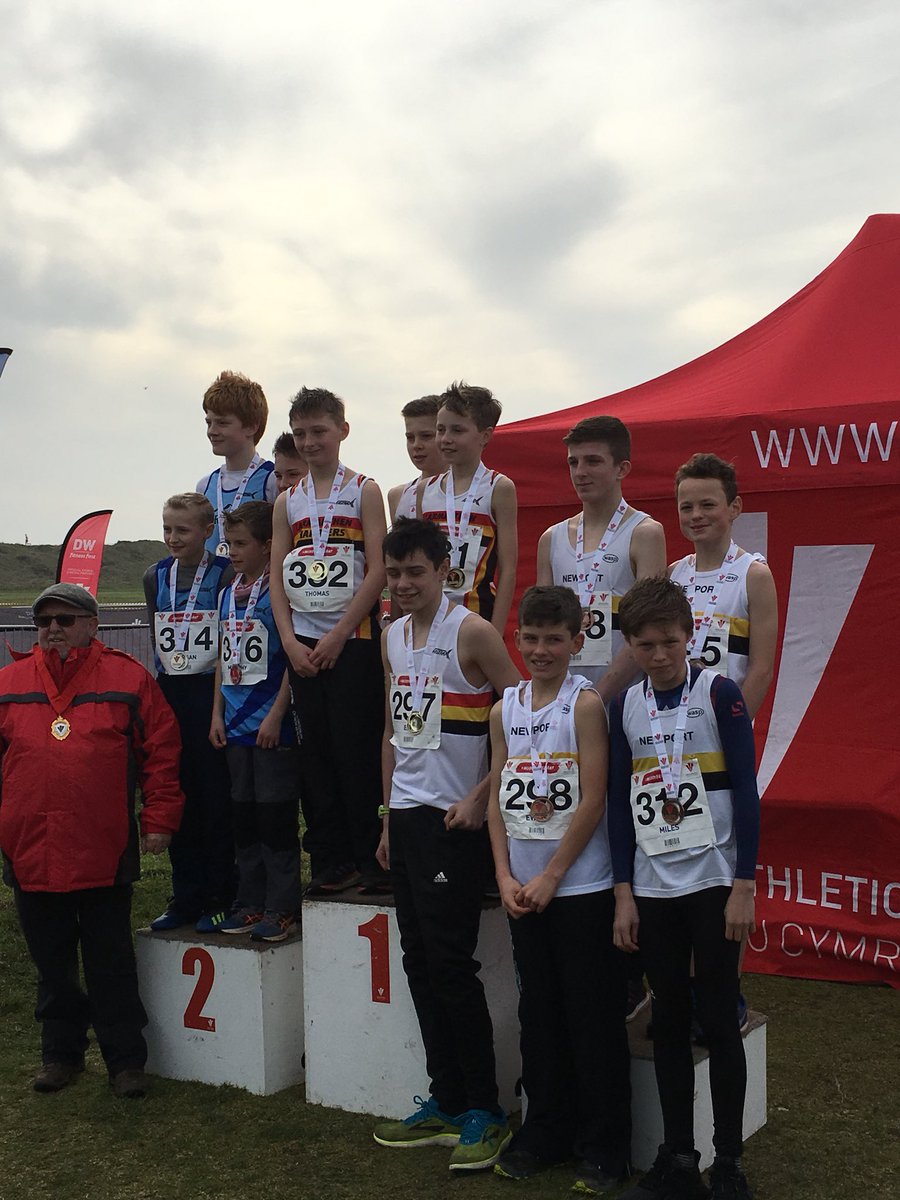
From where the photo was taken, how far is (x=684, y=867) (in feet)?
9.80

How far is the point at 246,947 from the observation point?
402cm

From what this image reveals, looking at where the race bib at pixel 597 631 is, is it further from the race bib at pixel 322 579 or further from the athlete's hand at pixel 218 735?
the athlete's hand at pixel 218 735

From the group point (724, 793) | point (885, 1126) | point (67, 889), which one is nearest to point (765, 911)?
point (885, 1126)

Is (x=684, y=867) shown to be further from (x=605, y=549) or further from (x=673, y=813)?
(x=605, y=549)

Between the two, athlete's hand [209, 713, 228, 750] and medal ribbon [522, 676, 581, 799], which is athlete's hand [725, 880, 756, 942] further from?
athlete's hand [209, 713, 228, 750]

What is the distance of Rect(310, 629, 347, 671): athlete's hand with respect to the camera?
386 cm

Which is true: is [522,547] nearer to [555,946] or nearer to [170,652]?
[170,652]

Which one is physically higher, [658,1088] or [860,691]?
[860,691]

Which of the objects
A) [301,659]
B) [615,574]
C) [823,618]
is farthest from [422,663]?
[823,618]

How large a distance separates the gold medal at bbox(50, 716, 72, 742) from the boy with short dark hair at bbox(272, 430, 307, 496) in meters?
1.21

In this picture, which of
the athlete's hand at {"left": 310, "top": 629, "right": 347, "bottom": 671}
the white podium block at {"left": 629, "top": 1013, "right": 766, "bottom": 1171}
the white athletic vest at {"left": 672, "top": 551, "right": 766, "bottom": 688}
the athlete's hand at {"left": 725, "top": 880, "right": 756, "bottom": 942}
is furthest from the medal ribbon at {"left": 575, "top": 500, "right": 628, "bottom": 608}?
the white podium block at {"left": 629, "top": 1013, "right": 766, "bottom": 1171}

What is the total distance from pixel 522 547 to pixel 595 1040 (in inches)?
127

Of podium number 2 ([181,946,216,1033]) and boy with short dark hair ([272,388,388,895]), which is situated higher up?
boy with short dark hair ([272,388,388,895])

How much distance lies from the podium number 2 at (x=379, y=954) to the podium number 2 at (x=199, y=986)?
24.9 inches
